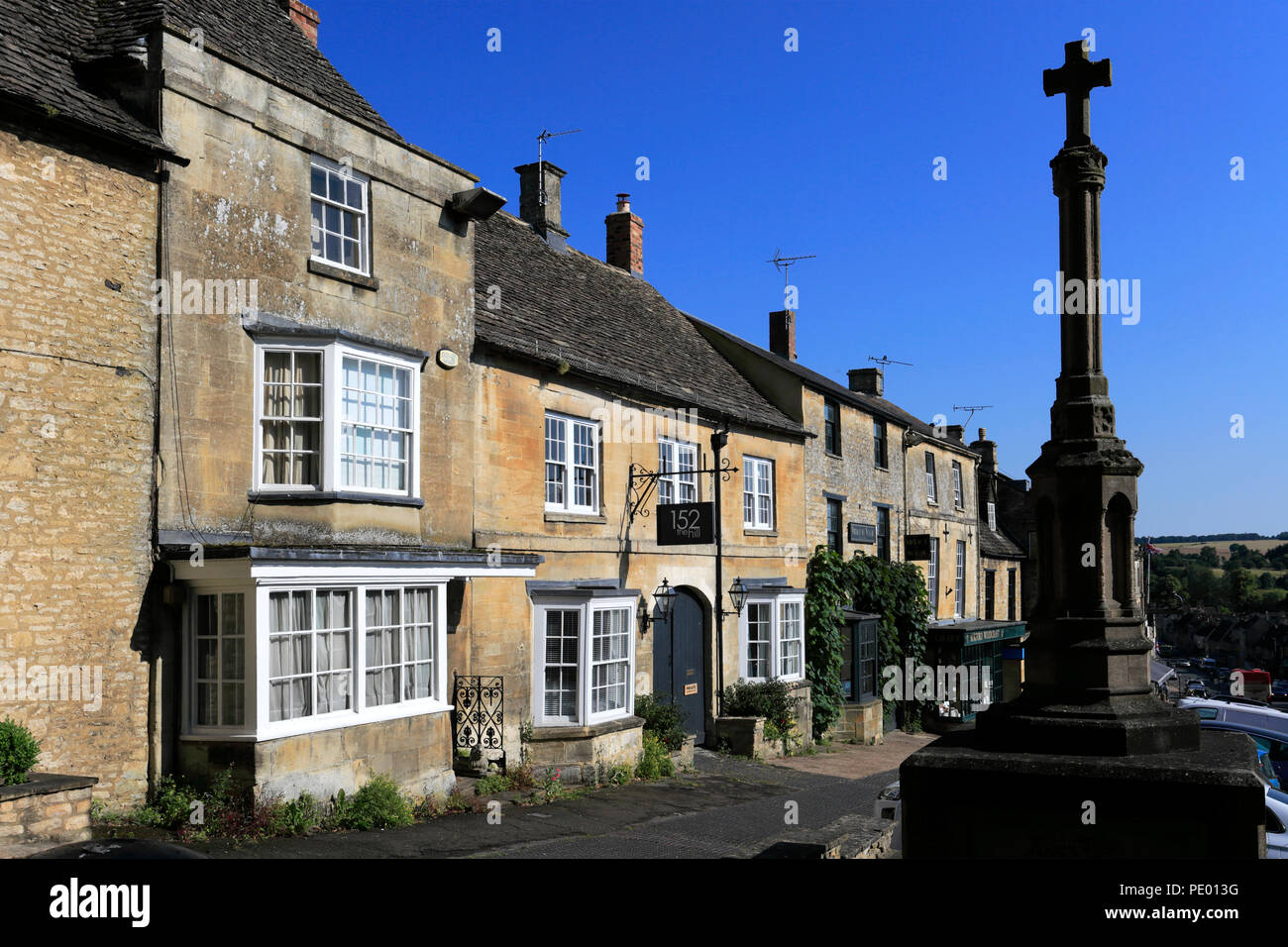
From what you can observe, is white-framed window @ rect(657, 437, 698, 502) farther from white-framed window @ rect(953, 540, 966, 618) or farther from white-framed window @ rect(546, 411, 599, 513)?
white-framed window @ rect(953, 540, 966, 618)

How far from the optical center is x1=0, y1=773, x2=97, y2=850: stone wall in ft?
27.8

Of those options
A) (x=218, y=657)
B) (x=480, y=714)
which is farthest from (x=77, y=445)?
(x=480, y=714)

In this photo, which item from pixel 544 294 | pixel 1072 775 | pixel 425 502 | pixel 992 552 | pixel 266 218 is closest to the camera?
pixel 1072 775

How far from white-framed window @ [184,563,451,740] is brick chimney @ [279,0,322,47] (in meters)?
9.44

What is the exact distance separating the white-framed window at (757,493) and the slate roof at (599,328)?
0.90 m

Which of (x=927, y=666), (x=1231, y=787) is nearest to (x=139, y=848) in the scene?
(x=1231, y=787)

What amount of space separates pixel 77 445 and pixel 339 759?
4.53 meters

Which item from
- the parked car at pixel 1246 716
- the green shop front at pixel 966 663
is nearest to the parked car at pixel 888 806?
the parked car at pixel 1246 716

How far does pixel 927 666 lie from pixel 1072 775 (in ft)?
81.8

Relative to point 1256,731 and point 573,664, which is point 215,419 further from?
point 1256,731

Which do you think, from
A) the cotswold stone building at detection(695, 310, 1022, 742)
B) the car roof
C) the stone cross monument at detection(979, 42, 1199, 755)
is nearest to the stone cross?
the stone cross monument at detection(979, 42, 1199, 755)

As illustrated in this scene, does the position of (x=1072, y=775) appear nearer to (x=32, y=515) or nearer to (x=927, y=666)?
(x=32, y=515)

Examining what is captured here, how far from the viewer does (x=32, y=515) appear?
32.3 feet
